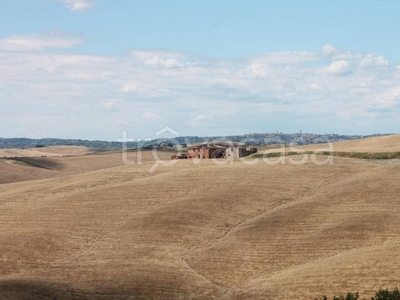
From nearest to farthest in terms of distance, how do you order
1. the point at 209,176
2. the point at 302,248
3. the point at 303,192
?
the point at 302,248 → the point at 303,192 → the point at 209,176

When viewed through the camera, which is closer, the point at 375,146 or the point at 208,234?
the point at 208,234

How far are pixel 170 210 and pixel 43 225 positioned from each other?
949 centimetres

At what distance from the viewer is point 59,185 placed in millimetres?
77812

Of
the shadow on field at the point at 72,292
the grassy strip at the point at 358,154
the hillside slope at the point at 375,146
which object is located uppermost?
the hillside slope at the point at 375,146

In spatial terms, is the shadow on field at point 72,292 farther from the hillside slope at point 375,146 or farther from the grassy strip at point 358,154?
the hillside slope at point 375,146

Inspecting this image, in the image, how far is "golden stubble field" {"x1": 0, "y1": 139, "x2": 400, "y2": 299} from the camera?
37750 millimetres

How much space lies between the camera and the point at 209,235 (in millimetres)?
51000

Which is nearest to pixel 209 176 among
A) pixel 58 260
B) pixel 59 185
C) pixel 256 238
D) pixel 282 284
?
pixel 59 185

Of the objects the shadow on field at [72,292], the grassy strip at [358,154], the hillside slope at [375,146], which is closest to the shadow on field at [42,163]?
the grassy strip at [358,154]

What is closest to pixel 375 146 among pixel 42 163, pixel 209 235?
pixel 209 235

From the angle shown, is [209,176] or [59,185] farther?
[59,185]

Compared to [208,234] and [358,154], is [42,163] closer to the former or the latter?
[358,154]

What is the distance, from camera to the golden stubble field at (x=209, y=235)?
124ft

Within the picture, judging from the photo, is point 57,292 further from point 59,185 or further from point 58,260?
point 59,185
